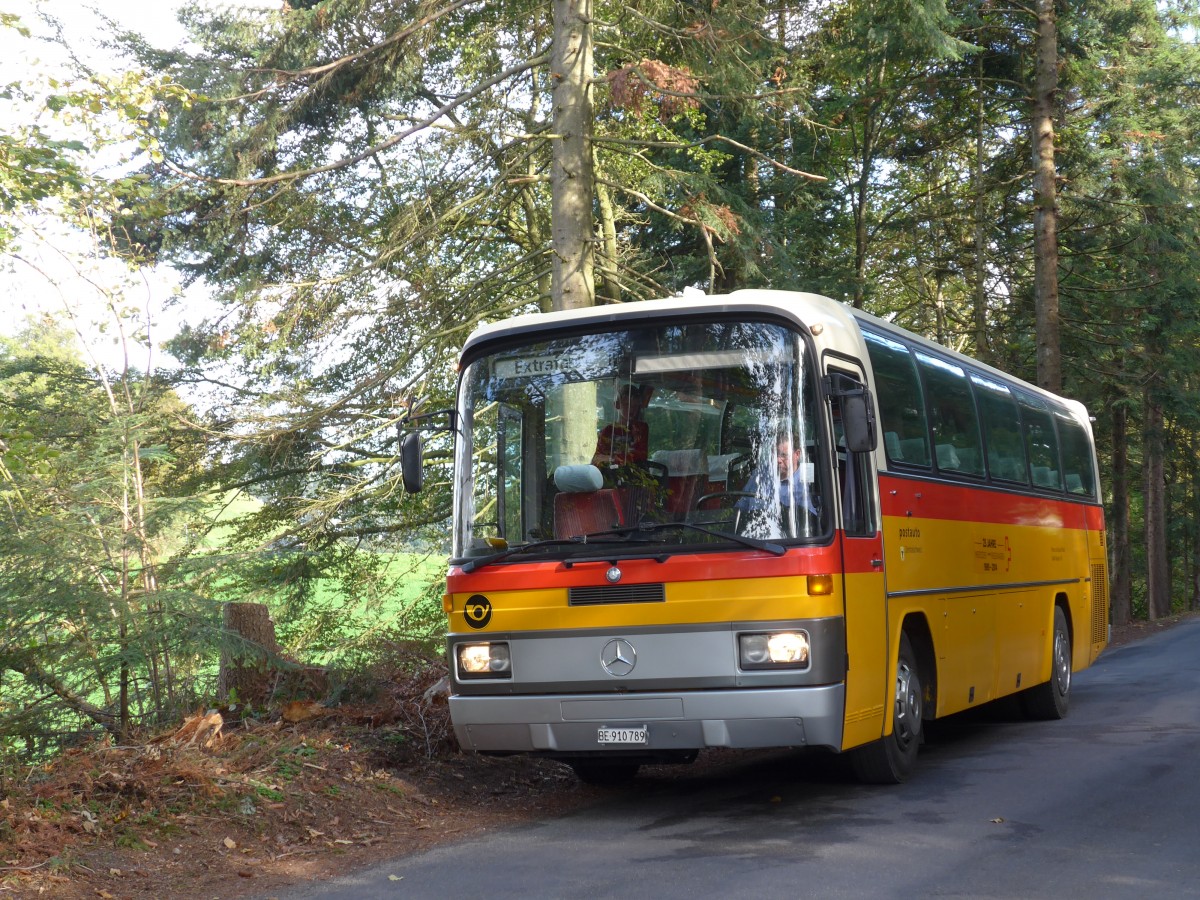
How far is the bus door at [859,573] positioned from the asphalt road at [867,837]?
0.66 metres

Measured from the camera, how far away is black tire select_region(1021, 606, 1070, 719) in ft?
45.0

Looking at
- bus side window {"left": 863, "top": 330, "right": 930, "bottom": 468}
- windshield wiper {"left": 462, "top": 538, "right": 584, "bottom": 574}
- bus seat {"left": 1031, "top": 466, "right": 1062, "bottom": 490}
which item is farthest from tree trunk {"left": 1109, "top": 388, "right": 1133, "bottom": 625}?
windshield wiper {"left": 462, "top": 538, "right": 584, "bottom": 574}

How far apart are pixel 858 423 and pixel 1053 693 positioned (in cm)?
706

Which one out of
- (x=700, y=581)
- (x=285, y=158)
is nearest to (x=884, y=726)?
(x=700, y=581)

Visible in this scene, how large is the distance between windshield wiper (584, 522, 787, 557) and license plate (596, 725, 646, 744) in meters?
1.17

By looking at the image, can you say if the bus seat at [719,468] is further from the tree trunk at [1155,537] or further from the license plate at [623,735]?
the tree trunk at [1155,537]

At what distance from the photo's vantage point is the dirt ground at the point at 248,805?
6926mm

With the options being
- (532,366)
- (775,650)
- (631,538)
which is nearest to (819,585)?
(775,650)

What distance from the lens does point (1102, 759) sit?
34.1 feet

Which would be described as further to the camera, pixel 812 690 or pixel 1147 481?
pixel 1147 481

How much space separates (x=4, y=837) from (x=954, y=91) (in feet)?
80.2

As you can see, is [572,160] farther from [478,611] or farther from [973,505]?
[478,611]

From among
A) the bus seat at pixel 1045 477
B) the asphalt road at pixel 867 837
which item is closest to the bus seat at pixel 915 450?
the asphalt road at pixel 867 837

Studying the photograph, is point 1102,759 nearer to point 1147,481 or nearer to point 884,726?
point 884,726
